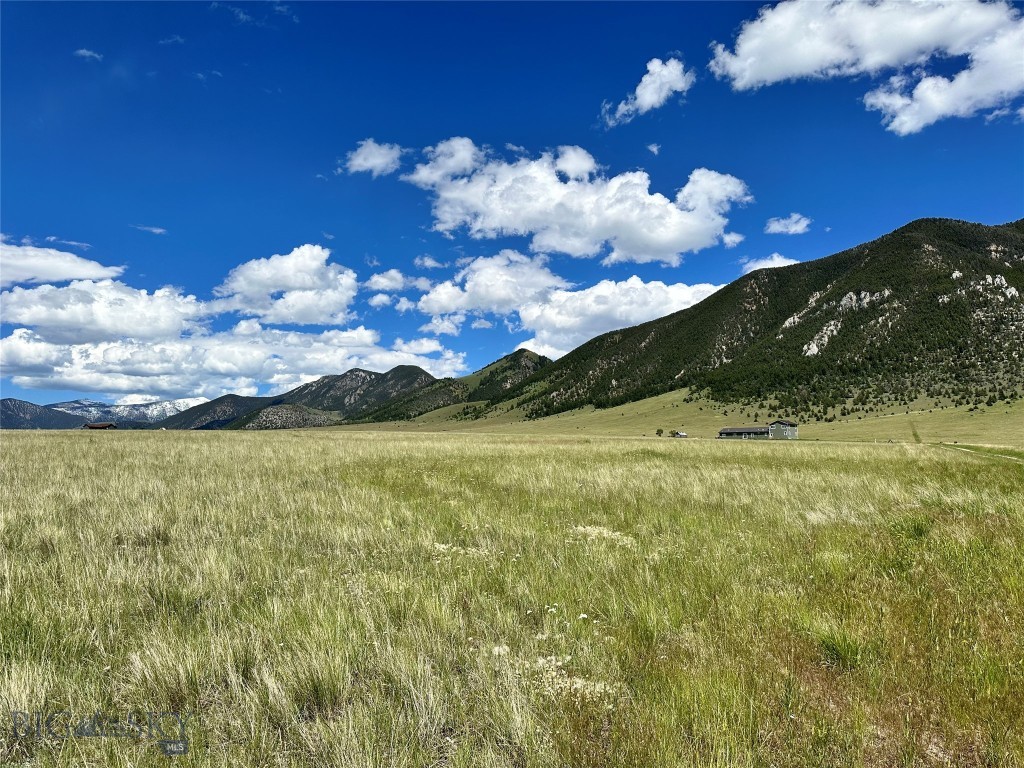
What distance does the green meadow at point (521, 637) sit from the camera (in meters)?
2.48

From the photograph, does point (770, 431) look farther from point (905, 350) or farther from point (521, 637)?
point (521, 637)

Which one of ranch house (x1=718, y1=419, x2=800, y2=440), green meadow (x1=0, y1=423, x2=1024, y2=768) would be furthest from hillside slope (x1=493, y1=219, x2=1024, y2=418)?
green meadow (x1=0, y1=423, x2=1024, y2=768)

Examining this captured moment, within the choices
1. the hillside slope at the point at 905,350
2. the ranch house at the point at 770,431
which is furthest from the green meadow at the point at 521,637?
the hillside slope at the point at 905,350

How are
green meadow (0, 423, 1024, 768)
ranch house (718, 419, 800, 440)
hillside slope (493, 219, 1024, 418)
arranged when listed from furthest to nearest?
hillside slope (493, 219, 1024, 418) → ranch house (718, 419, 800, 440) → green meadow (0, 423, 1024, 768)

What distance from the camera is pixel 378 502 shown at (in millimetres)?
9805

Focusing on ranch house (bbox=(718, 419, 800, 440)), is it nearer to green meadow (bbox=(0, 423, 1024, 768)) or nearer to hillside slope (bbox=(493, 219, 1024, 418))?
hillside slope (bbox=(493, 219, 1024, 418))

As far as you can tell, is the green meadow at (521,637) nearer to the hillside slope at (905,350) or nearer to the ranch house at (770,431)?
the ranch house at (770,431)

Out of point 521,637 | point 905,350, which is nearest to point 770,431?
point 905,350

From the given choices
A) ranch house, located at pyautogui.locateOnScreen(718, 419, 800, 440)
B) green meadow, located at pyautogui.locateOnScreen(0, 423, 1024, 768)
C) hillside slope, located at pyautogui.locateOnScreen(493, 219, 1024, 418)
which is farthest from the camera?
hillside slope, located at pyautogui.locateOnScreen(493, 219, 1024, 418)

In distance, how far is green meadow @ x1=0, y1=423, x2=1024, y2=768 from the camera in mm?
2480

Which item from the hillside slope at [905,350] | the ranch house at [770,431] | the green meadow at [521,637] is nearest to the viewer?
the green meadow at [521,637]

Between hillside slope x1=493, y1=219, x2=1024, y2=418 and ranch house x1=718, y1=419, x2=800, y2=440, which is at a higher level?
hillside slope x1=493, y1=219, x2=1024, y2=418

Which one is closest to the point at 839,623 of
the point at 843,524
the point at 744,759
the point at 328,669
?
the point at 744,759

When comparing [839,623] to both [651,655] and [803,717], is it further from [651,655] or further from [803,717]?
[651,655]
